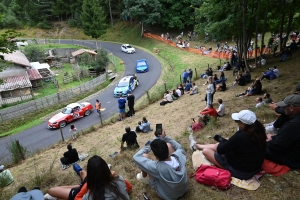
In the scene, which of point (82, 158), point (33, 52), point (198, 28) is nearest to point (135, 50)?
point (33, 52)

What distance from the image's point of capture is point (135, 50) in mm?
42969

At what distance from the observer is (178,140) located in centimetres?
808

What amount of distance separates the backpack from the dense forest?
9.06 m

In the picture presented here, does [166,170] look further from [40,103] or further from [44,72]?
[44,72]

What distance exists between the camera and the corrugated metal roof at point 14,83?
24891 mm

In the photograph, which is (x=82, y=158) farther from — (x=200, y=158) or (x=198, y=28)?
(x=198, y=28)

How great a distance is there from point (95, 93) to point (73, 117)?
7321 millimetres

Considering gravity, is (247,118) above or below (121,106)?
above

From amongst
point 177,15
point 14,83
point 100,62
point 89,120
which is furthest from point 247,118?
point 177,15

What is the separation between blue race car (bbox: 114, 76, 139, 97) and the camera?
23.3 meters

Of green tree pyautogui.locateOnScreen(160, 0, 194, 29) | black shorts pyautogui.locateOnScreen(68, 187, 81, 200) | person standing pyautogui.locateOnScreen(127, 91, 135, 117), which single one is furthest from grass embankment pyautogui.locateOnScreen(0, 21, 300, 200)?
green tree pyautogui.locateOnScreen(160, 0, 194, 29)

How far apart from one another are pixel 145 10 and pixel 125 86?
2428 cm

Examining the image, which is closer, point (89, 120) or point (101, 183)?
point (101, 183)

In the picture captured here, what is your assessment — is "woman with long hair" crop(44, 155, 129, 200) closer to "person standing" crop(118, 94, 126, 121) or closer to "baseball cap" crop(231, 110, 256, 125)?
"baseball cap" crop(231, 110, 256, 125)
